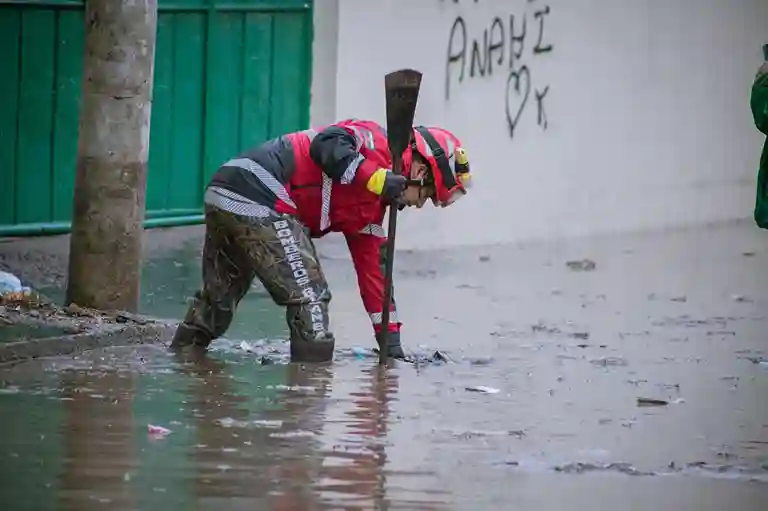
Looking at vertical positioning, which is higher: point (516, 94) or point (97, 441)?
point (516, 94)

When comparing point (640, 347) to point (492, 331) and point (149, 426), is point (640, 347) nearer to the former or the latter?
point (492, 331)

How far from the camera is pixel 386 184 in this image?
845 centimetres

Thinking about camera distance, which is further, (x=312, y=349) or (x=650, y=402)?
(x=312, y=349)

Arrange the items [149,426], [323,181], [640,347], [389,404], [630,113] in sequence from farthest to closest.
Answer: [630,113]
[640,347]
[323,181]
[389,404]
[149,426]

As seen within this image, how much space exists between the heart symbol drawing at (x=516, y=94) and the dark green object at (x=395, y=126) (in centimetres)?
730

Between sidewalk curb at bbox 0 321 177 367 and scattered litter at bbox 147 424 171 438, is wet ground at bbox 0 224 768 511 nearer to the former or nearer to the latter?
scattered litter at bbox 147 424 171 438

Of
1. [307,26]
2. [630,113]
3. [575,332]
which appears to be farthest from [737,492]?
[630,113]

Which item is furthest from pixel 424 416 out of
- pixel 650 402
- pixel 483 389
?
pixel 650 402

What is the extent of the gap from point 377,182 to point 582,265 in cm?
684

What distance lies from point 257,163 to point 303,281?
2.03 ft

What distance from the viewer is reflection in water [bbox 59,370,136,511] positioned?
5.72 metres

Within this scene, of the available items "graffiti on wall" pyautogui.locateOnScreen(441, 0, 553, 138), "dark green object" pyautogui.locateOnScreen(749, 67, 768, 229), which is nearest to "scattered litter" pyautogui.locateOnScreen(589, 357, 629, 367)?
"dark green object" pyautogui.locateOnScreen(749, 67, 768, 229)

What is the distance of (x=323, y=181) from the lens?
8.74 m

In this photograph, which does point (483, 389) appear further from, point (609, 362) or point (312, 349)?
point (609, 362)
